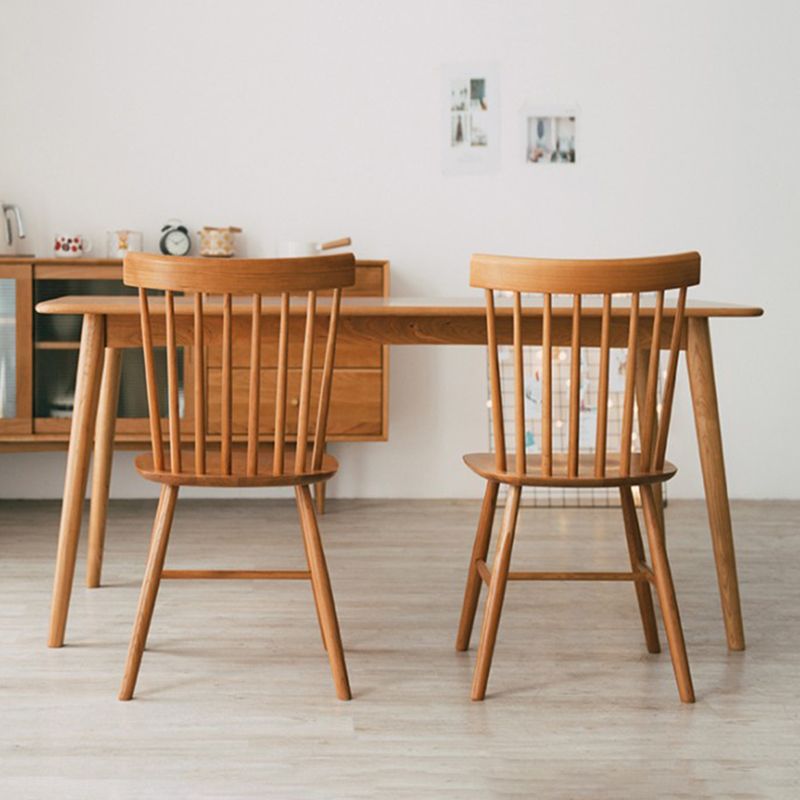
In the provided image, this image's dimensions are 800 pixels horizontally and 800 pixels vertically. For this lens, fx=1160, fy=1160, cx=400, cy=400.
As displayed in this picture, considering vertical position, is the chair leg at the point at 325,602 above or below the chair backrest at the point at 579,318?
below

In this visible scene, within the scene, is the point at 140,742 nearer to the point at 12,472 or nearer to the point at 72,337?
the point at 72,337

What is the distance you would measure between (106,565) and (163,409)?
92 centimetres

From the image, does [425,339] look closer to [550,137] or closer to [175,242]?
[175,242]

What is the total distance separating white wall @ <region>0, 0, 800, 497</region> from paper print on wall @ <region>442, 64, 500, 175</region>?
0.04 m

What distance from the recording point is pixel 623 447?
7.46 ft

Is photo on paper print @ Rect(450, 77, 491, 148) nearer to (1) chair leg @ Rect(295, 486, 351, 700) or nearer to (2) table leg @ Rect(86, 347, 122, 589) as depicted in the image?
(2) table leg @ Rect(86, 347, 122, 589)

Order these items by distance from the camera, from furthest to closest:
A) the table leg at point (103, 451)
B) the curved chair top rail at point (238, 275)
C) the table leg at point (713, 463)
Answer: the table leg at point (103, 451)
the table leg at point (713, 463)
the curved chair top rail at point (238, 275)

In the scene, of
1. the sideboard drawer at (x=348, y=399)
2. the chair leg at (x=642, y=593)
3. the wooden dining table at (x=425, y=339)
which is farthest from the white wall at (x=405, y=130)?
the chair leg at (x=642, y=593)

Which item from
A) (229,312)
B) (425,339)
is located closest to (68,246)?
(425,339)

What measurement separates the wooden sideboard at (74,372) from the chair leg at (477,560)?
155 centimetres

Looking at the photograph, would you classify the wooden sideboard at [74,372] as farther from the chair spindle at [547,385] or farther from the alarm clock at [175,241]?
the chair spindle at [547,385]

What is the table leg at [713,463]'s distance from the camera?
2.58 meters

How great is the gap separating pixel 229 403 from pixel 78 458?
581 millimetres

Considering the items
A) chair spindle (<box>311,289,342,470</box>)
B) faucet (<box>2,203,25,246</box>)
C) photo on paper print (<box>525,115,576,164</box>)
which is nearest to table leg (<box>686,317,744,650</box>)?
chair spindle (<box>311,289,342,470</box>)
